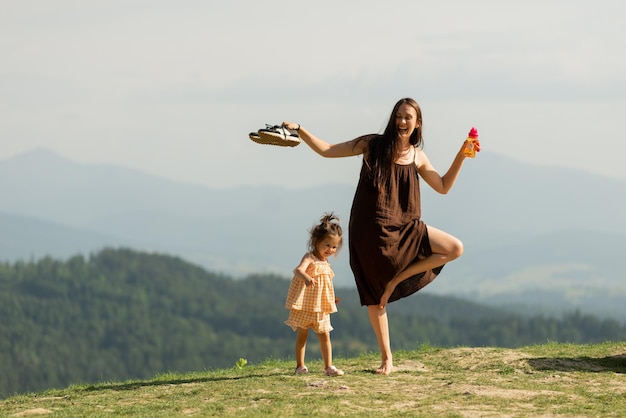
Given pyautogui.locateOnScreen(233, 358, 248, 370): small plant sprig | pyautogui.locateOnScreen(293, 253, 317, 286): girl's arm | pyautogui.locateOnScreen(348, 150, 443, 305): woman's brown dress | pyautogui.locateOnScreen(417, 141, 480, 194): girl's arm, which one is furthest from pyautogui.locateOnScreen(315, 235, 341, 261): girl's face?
pyautogui.locateOnScreen(233, 358, 248, 370): small plant sprig

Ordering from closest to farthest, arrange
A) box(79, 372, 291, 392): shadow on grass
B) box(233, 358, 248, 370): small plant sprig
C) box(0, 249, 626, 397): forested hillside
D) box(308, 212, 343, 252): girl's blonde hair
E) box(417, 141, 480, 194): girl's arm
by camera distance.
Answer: box(308, 212, 343, 252): girl's blonde hair, box(417, 141, 480, 194): girl's arm, box(79, 372, 291, 392): shadow on grass, box(233, 358, 248, 370): small plant sprig, box(0, 249, 626, 397): forested hillside

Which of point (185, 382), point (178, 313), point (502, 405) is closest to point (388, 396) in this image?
point (502, 405)

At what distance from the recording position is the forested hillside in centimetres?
11556

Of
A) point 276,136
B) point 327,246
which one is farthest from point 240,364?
point 276,136

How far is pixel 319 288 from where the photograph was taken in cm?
1034

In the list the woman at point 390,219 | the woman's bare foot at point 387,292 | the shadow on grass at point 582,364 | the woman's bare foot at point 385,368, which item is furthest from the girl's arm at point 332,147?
the shadow on grass at point 582,364

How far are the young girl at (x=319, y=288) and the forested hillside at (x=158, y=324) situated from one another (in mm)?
91482

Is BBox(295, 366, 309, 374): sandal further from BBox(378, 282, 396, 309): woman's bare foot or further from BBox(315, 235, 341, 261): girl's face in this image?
BBox(315, 235, 341, 261): girl's face

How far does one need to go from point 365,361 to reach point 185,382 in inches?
100

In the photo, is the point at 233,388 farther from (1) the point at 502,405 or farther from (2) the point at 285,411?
(1) the point at 502,405

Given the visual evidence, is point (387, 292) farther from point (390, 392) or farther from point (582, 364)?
point (582, 364)

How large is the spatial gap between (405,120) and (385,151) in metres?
0.37

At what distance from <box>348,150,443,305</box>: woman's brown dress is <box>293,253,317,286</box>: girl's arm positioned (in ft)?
1.33

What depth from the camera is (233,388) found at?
9.83 meters
